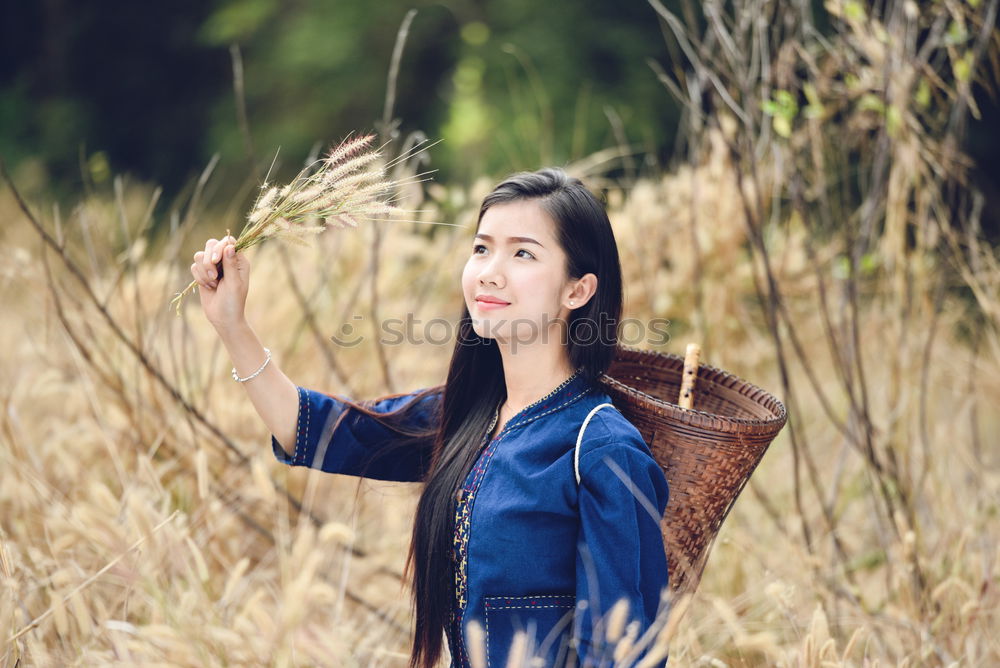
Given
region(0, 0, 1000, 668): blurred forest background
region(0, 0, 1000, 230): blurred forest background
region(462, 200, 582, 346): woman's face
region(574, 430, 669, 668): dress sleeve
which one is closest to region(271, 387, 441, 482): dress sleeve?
region(0, 0, 1000, 668): blurred forest background

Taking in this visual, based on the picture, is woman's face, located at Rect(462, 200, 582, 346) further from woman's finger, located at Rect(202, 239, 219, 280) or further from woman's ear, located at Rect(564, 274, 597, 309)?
woman's finger, located at Rect(202, 239, 219, 280)

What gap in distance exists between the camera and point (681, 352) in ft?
11.7

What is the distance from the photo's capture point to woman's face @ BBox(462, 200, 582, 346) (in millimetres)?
1532

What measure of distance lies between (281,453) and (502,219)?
637 mm

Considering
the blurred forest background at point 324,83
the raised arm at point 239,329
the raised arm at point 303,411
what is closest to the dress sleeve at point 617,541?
the raised arm at point 303,411

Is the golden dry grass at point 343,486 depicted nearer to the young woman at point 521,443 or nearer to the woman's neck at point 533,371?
the young woman at point 521,443

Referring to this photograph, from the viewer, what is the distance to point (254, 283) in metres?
3.29

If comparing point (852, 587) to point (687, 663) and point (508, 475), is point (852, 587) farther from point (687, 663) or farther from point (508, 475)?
point (508, 475)

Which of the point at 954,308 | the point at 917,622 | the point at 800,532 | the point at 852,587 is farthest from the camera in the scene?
the point at 954,308

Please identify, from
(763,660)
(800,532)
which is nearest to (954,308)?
(800,532)

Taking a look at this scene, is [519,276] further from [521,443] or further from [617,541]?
[617,541]

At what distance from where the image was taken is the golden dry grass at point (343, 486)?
166 centimetres

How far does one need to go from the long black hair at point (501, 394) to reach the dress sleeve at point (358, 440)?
137 mm

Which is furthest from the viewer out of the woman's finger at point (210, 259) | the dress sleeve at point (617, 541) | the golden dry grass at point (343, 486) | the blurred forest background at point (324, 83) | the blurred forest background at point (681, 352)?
the blurred forest background at point (324, 83)
